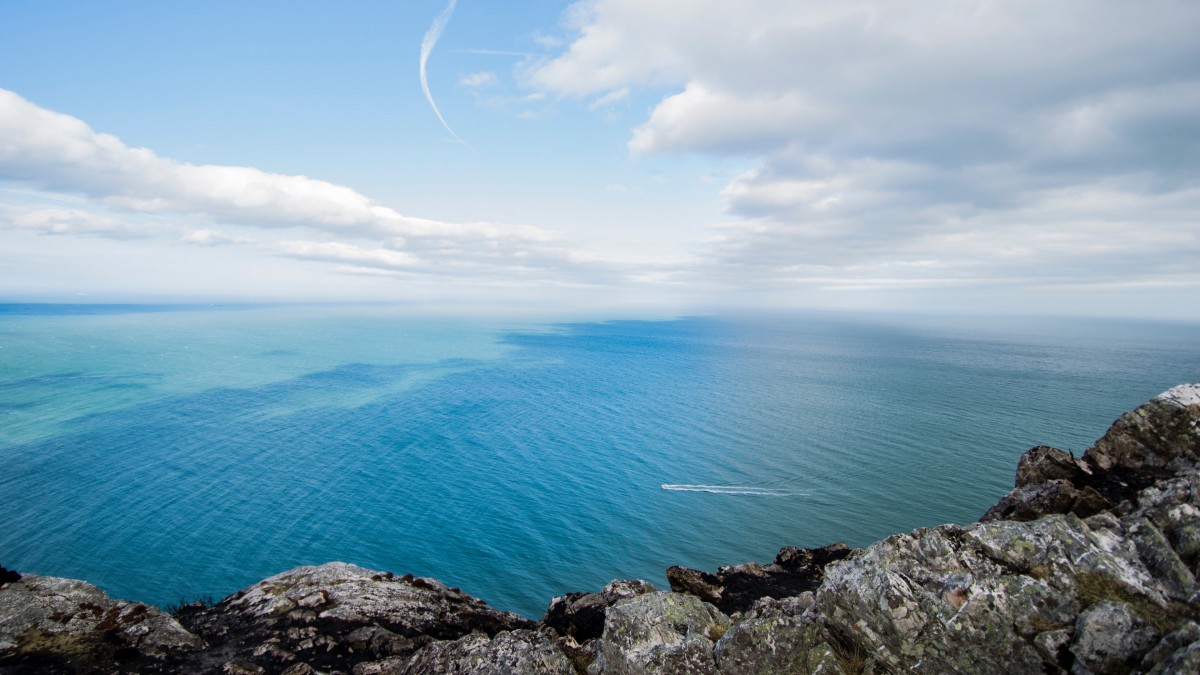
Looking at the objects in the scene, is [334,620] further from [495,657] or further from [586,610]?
[586,610]

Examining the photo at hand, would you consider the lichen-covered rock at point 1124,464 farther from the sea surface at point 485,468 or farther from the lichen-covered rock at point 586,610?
the sea surface at point 485,468

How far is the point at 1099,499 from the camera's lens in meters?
20.3

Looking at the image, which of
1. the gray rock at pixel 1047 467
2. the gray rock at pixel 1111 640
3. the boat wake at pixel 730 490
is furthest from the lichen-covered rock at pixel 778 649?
the boat wake at pixel 730 490

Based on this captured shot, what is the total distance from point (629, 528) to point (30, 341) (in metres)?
247

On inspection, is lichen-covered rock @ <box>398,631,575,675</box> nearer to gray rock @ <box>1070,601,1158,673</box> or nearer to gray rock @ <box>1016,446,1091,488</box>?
gray rock @ <box>1070,601,1158,673</box>

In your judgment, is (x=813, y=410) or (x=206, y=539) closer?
(x=206, y=539)

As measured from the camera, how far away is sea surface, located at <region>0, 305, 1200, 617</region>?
47906 mm

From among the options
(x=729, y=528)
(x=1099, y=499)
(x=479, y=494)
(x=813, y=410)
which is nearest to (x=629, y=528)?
(x=729, y=528)

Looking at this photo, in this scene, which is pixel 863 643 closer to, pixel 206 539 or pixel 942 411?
pixel 206 539

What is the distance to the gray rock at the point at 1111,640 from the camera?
12.8m

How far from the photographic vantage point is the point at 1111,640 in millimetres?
13023

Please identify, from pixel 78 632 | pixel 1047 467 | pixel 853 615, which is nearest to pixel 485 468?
pixel 78 632

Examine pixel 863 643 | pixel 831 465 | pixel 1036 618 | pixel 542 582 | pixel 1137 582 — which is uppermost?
pixel 1137 582

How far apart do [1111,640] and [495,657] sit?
17.3 meters
